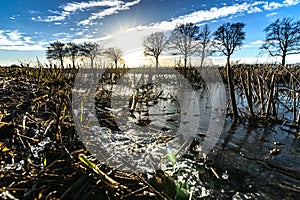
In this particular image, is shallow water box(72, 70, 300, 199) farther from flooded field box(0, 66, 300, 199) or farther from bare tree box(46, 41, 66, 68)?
bare tree box(46, 41, 66, 68)

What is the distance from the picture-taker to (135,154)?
3.21 m

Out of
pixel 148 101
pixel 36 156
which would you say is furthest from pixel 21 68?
pixel 36 156

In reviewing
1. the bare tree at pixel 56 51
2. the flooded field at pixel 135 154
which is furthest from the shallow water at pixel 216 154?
the bare tree at pixel 56 51

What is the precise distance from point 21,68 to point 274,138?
7.11 meters

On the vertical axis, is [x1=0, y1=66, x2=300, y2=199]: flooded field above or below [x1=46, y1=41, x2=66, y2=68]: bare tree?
below

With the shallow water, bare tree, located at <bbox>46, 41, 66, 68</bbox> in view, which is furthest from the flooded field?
bare tree, located at <bbox>46, 41, 66, 68</bbox>

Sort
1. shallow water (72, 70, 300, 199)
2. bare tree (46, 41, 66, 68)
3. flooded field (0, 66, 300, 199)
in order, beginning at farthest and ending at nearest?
bare tree (46, 41, 66, 68) → shallow water (72, 70, 300, 199) → flooded field (0, 66, 300, 199)

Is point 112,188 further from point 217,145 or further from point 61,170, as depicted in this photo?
point 217,145

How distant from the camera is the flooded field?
2.06 meters

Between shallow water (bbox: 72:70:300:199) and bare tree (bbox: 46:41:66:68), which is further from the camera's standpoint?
bare tree (bbox: 46:41:66:68)

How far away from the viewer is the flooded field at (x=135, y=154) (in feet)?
6.77

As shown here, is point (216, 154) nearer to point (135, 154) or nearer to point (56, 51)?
point (135, 154)

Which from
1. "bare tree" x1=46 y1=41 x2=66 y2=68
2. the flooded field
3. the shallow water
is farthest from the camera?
"bare tree" x1=46 y1=41 x2=66 y2=68

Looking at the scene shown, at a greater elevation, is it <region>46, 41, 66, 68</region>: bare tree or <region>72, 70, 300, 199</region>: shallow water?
<region>46, 41, 66, 68</region>: bare tree
